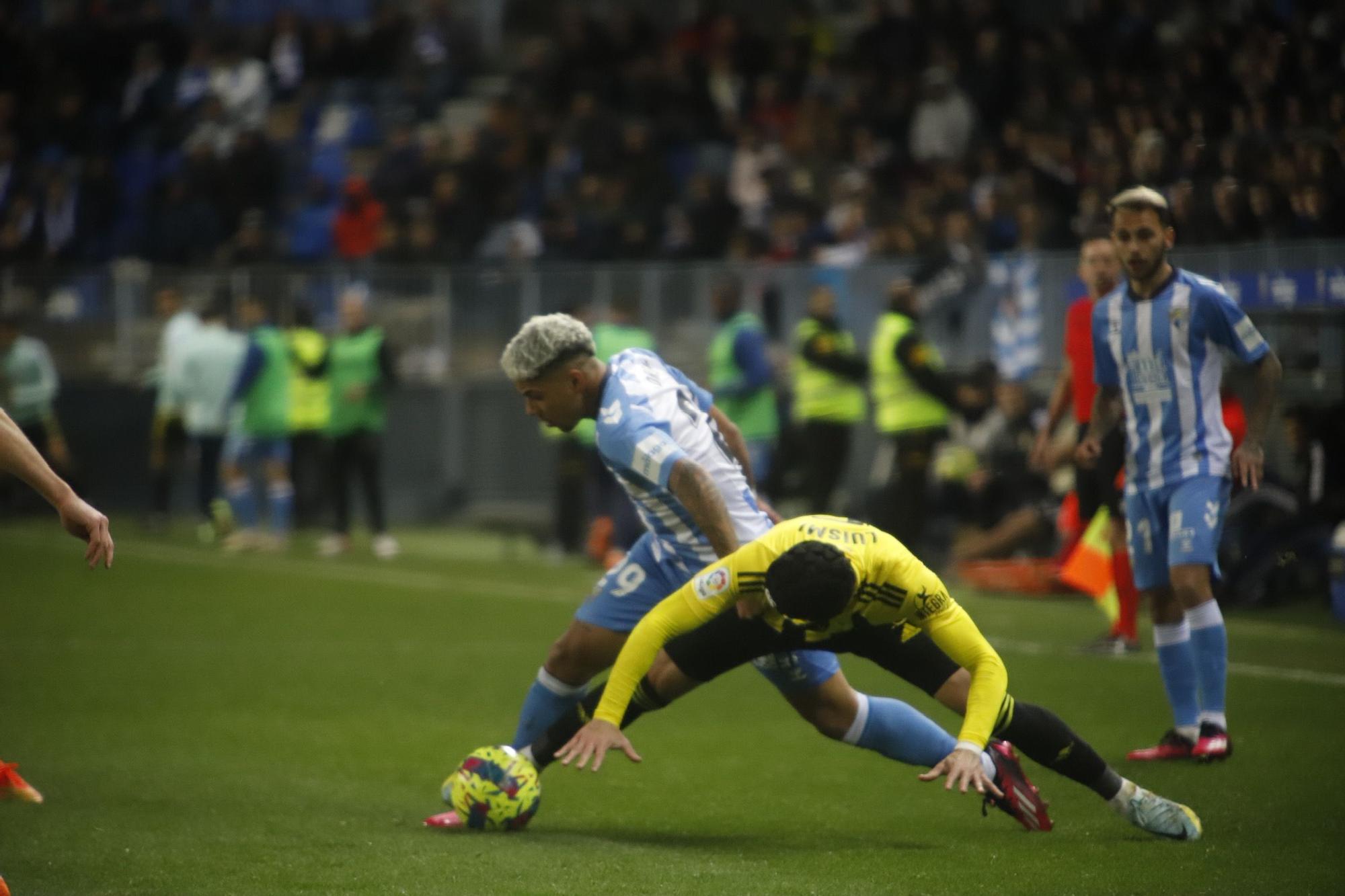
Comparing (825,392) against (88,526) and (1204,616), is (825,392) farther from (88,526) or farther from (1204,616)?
(88,526)

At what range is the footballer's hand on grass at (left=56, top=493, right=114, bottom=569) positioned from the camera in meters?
4.91

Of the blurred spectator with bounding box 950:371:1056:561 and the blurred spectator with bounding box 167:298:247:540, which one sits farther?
the blurred spectator with bounding box 167:298:247:540

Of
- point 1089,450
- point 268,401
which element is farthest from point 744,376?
point 1089,450

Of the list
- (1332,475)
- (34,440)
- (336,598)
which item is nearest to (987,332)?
(1332,475)

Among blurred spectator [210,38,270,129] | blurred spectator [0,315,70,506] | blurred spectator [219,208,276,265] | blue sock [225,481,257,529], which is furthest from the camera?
blurred spectator [210,38,270,129]

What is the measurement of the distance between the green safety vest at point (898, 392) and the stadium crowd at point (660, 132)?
72.0 inches

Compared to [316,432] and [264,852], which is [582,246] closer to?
[316,432]

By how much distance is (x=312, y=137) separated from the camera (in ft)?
79.9

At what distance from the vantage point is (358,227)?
72.0ft

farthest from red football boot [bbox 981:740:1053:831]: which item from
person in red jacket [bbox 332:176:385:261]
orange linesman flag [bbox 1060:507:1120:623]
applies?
person in red jacket [bbox 332:176:385:261]

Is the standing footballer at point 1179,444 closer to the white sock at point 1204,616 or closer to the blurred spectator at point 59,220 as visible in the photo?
the white sock at point 1204,616

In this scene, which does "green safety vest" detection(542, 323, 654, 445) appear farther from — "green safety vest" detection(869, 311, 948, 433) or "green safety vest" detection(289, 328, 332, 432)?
"green safety vest" detection(289, 328, 332, 432)

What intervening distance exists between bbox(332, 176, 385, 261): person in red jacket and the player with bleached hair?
15.9m

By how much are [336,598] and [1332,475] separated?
6.92 meters
